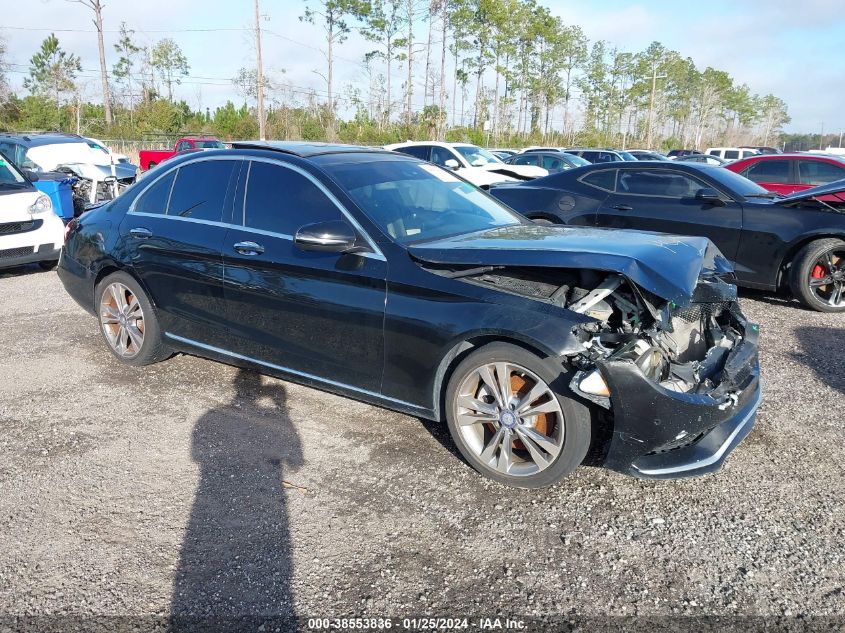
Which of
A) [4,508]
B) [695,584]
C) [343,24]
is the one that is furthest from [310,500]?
[343,24]

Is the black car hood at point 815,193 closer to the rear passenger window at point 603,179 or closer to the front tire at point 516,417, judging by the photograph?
the rear passenger window at point 603,179

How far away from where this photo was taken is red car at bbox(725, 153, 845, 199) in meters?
11.7

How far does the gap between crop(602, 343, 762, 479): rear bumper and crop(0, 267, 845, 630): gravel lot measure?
26cm

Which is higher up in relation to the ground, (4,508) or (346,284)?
(346,284)

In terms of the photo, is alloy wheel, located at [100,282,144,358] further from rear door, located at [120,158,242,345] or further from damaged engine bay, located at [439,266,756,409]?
damaged engine bay, located at [439,266,756,409]

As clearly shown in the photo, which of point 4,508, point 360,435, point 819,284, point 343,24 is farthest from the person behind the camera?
point 343,24

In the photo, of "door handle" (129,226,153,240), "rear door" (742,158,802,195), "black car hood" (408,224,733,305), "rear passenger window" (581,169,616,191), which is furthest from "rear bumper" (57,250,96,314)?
"rear door" (742,158,802,195)

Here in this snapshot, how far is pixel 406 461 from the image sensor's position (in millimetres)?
3713

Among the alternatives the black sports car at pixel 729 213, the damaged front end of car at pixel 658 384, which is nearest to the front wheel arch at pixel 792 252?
the black sports car at pixel 729 213

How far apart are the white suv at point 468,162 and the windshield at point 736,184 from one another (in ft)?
23.9

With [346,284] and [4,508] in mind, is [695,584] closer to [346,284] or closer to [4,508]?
[346,284]

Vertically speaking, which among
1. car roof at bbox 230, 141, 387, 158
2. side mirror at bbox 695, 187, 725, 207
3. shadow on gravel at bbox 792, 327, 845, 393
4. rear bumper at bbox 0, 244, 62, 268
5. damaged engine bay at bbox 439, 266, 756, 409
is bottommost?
shadow on gravel at bbox 792, 327, 845, 393

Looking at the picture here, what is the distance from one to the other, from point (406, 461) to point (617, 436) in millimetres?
1211

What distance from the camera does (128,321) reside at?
201 inches
